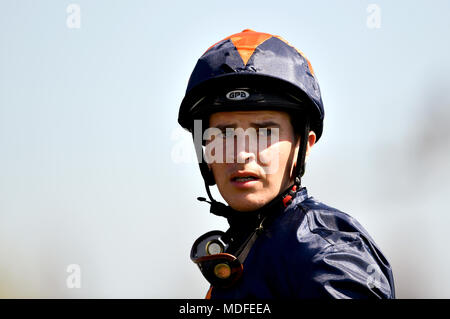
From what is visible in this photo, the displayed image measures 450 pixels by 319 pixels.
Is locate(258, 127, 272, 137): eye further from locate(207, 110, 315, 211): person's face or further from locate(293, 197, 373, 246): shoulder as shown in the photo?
locate(293, 197, 373, 246): shoulder

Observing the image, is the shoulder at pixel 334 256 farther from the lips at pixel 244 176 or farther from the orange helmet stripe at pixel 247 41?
the orange helmet stripe at pixel 247 41

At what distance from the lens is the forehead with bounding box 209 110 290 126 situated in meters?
3.59

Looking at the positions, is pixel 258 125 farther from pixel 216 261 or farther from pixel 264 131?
pixel 216 261

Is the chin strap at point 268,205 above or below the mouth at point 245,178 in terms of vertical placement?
below

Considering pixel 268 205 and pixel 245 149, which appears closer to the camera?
pixel 245 149

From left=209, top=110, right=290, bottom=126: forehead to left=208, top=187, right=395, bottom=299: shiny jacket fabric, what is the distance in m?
0.59

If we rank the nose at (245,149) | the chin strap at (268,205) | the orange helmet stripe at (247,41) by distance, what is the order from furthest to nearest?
the orange helmet stripe at (247,41) → the chin strap at (268,205) → the nose at (245,149)

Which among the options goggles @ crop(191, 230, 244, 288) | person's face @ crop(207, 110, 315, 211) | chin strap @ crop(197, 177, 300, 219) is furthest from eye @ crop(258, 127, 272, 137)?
goggles @ crop(191, 230, 244, 288)

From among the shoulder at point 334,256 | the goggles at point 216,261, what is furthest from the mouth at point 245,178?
the goggles at point 216,261

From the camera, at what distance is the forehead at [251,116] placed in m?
3.59

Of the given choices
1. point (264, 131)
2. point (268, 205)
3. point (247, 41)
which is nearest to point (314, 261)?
point (268, 205)

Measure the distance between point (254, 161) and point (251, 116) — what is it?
30 centimetres

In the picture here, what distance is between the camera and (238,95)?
360 centimetres
